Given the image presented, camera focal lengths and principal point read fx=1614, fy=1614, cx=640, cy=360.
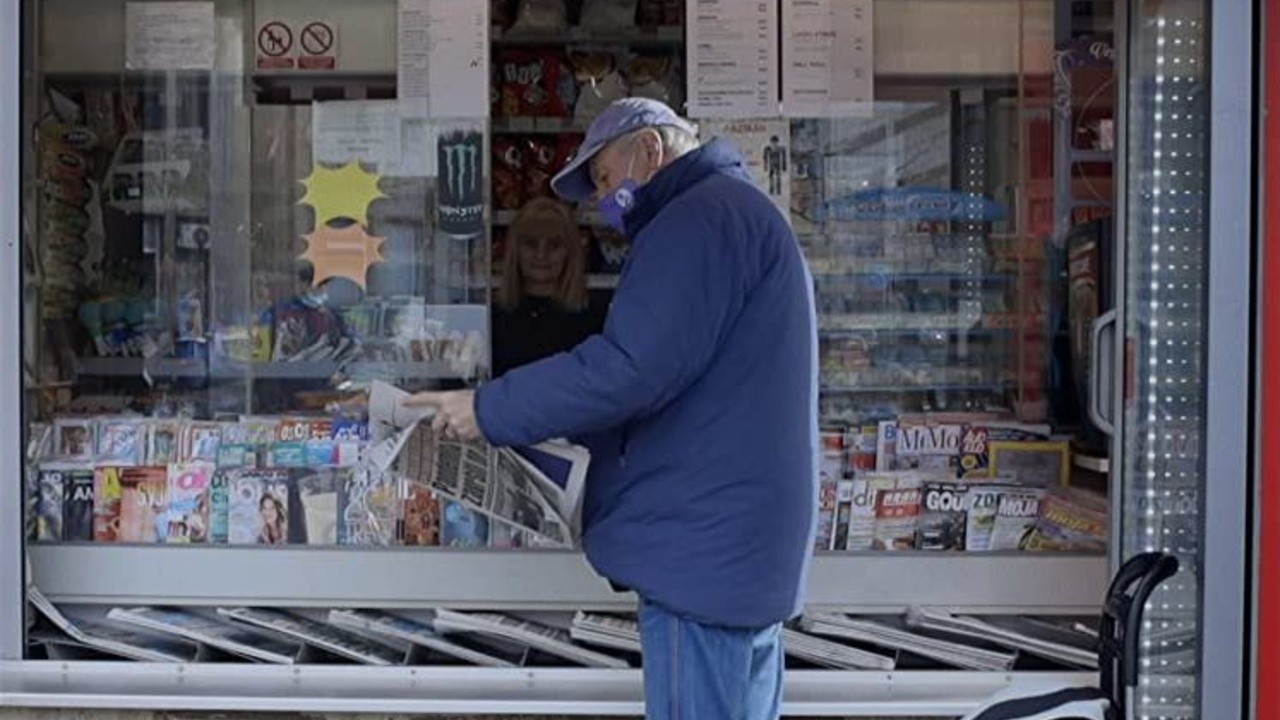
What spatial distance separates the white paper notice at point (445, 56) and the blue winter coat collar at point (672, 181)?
5.02 ft

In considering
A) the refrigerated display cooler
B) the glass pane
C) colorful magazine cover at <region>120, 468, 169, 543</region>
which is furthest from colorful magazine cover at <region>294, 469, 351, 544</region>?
the glass pane

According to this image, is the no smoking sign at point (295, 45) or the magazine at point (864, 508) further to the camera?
the no smoking sign at point (295, 45)

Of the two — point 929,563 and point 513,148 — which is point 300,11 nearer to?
point 513,148

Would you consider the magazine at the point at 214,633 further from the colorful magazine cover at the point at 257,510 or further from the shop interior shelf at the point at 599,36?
the shop interior shelf at the point at 599,36

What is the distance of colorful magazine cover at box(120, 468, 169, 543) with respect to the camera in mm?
3787

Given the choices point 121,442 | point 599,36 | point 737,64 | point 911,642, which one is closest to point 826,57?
point 737,64

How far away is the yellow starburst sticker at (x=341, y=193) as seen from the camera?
163 inches

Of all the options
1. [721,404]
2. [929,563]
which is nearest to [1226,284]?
[721,404]

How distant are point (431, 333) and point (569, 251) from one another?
20.3 inches

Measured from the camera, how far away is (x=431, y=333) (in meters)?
4.17

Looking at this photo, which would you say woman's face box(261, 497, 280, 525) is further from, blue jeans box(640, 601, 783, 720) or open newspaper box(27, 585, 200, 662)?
blue jeans box(640, 601, 783, 720)

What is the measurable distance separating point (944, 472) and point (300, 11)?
2.08 meters

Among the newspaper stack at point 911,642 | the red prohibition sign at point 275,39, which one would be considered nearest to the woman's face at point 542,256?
the red prohibition sign at point 275,39

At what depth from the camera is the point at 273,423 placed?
3953 mm
